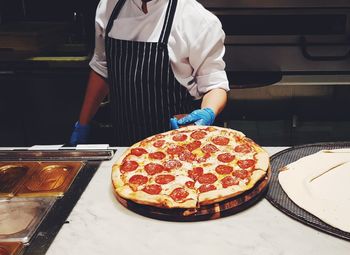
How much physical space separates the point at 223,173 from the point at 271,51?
2208mm

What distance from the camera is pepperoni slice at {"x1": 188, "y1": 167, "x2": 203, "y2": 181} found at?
60.7 inches

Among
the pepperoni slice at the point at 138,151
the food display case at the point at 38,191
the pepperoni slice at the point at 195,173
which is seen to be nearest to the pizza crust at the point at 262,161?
the pepperoni slice at the point at 195,173

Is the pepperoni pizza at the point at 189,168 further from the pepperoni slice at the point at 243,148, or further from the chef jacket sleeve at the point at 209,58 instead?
the chef jacket sleeve at the point at 209,58

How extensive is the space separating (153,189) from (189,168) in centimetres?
21

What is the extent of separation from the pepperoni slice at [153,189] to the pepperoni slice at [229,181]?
22 cm

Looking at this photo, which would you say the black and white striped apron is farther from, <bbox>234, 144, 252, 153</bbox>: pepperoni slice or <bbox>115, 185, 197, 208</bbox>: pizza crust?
<bbox>115, 185, 197, 208</bbox>: pizza crust

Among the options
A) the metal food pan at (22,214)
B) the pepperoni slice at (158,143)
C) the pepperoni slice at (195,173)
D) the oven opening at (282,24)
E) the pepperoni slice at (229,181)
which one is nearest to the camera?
the metal food pan at (22,214)

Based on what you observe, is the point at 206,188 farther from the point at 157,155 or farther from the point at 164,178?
the point at 157,155

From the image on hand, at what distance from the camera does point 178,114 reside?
2.30m

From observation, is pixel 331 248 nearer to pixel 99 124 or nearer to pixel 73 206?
pixel 73 206

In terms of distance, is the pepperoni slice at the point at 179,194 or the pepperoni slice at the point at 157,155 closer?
the pepperoni slice at the point at 179,194

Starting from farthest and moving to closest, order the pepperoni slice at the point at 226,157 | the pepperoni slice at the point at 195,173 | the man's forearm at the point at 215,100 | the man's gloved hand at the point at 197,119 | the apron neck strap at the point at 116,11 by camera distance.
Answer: the apron neck strap at the point at 116,11, the man's forearm at the point at 215,100, the man's gloved hand at the point at 197,119, the pepperoni slice at the point at 226,157, the pepperoni slice at the point at 195,173

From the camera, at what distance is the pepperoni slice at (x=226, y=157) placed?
1.65m

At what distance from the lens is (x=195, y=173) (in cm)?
157
